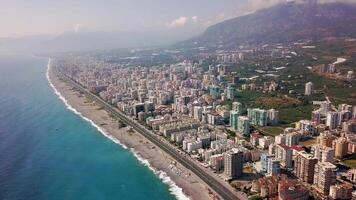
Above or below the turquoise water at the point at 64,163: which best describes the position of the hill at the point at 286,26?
above

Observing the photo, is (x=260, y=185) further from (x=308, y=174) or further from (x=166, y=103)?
(x=166, y=103)

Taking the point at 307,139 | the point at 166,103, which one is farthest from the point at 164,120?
the point at 307,139

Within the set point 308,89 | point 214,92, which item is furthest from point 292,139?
point 214,92

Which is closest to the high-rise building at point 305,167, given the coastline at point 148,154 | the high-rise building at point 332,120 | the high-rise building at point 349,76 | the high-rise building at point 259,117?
the coastline at point 148,154

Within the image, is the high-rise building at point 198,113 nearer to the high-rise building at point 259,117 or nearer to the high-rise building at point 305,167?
Answer: the high-rise building at point 259,117

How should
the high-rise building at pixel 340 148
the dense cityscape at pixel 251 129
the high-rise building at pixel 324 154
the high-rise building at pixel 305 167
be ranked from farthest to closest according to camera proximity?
1. the high-rise building at pixel 340 148
2. the high-rise building at pixel 324 154
3. the high-rise building at pixel 305 167
4. the dense cityscape at pixel 251 129

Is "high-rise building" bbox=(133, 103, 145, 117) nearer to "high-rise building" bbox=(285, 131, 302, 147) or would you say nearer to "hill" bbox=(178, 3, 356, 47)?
"high-rise building" bbox=(285, 131, 302, 147)

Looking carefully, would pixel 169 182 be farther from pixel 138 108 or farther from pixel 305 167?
pixel 138 108
